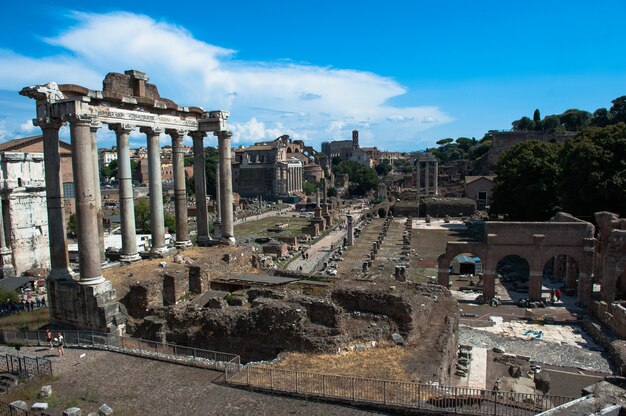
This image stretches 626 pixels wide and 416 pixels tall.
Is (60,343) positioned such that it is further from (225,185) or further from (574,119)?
(574,119)

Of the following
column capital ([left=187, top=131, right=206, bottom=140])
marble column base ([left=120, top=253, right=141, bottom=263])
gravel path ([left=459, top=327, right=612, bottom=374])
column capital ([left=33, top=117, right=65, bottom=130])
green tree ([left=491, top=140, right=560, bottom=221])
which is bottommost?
gravel path ([left=459, top=327, right=612, bottom=374])

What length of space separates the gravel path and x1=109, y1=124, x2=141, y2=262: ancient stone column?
53.6 ft

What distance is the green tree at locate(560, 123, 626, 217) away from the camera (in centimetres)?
3682

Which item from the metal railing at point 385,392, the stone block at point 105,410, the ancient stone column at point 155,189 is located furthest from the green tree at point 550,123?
the stone block at point 105,410

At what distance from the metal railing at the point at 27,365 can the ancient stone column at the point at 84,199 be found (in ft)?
10.5

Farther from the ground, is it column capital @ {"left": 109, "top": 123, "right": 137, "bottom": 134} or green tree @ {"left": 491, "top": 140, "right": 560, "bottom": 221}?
column capital @ {"left": 109, "top": 123, "right": 137, "bottom": 134}

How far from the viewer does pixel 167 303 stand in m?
19.3

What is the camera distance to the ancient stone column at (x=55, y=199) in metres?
17.4

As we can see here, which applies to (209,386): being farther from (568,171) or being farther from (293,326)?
(568,171)

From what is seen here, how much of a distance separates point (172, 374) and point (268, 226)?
62.6 metres

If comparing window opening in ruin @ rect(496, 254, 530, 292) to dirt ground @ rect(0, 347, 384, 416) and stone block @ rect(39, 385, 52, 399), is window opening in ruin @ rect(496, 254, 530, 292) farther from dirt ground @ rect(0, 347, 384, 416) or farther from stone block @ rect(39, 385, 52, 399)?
stone block @ rect(39, 385, 52, 399)

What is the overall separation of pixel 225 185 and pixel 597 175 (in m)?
29.7

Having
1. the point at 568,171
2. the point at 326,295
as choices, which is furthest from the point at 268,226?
the point at 326,295

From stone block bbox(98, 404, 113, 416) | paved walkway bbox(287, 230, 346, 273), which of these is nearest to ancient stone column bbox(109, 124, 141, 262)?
stone block bbox(98, 404, 113, 416)
